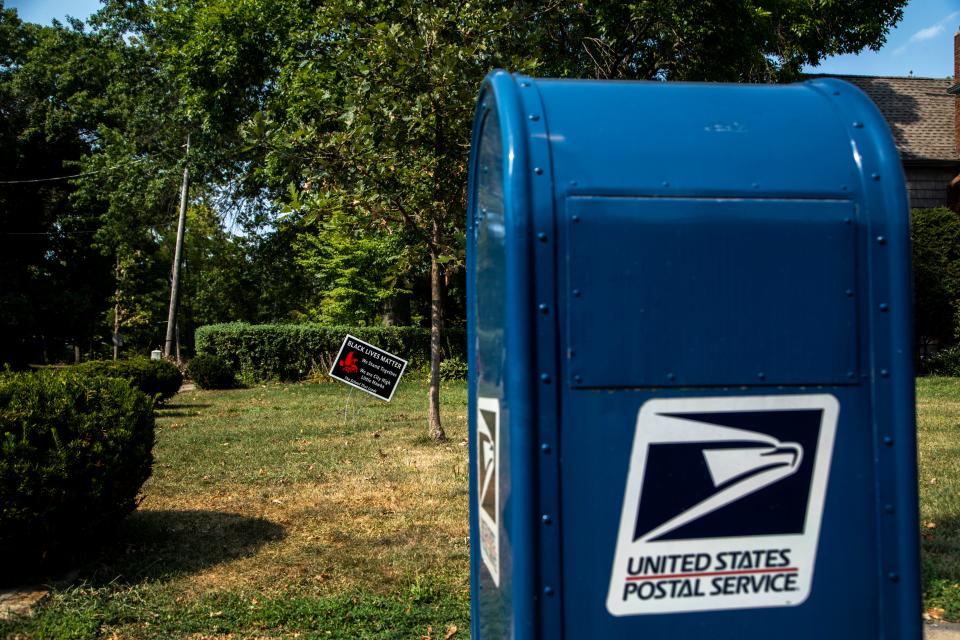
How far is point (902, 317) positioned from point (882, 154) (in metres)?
0.47

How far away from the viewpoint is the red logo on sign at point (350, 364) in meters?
12.2

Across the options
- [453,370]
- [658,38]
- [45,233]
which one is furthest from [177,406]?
[45,233]

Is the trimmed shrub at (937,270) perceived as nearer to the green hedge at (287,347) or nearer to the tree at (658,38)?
the tree at (658,38)

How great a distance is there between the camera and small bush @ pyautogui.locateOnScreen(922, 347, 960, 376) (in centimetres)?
2039

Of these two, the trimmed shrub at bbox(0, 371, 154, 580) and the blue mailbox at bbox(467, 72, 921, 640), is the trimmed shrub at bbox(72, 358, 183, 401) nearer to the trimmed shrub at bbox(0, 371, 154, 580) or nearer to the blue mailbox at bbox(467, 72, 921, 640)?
the trimmed shrub at bbox(0, 371, 154, 580)

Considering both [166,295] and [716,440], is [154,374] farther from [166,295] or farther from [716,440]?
[166,295]

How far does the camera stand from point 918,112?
87.4 ft

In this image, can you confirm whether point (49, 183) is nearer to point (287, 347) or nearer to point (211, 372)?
point (287, 347)

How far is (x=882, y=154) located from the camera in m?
2.55

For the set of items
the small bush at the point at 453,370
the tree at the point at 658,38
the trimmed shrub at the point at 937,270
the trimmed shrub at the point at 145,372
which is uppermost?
the tree at the point at 658,38

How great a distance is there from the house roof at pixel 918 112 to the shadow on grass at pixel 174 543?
73.9 ft

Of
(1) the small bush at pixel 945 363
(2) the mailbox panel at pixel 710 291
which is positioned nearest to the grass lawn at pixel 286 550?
(2) the mailbox panel at pixel 710 291

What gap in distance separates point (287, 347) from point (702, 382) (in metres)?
23.9

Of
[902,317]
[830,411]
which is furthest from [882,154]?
[830,411]
